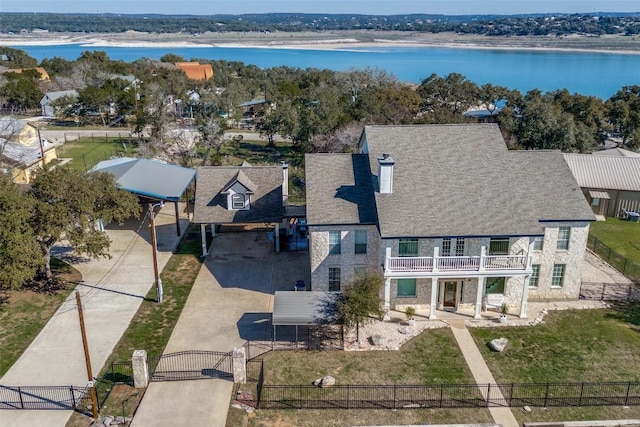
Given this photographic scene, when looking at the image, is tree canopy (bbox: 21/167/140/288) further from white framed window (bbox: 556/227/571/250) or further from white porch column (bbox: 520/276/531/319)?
white framed window (bbox: 556/227/571/250)

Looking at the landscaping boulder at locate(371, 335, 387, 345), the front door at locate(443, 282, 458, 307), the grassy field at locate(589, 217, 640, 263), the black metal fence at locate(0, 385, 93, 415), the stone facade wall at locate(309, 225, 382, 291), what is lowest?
the grassy field at locate(589, 217, 640, 263)

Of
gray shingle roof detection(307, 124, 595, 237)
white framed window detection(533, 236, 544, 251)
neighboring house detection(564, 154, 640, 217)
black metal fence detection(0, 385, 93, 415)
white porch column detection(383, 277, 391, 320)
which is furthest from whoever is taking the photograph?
neighboring house detection(564, 154, 640, 217)

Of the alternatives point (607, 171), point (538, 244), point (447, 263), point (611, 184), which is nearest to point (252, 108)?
point (607, 171)

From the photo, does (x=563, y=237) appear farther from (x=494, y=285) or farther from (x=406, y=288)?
(x=406, y=288)

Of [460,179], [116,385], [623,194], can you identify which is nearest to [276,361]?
[116,385]

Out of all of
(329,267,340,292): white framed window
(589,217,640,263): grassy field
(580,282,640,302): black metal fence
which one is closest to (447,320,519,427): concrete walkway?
(329,267,340,292): white framed window

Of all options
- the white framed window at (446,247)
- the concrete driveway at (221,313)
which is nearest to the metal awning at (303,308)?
the concrete driveway at (221,313)
